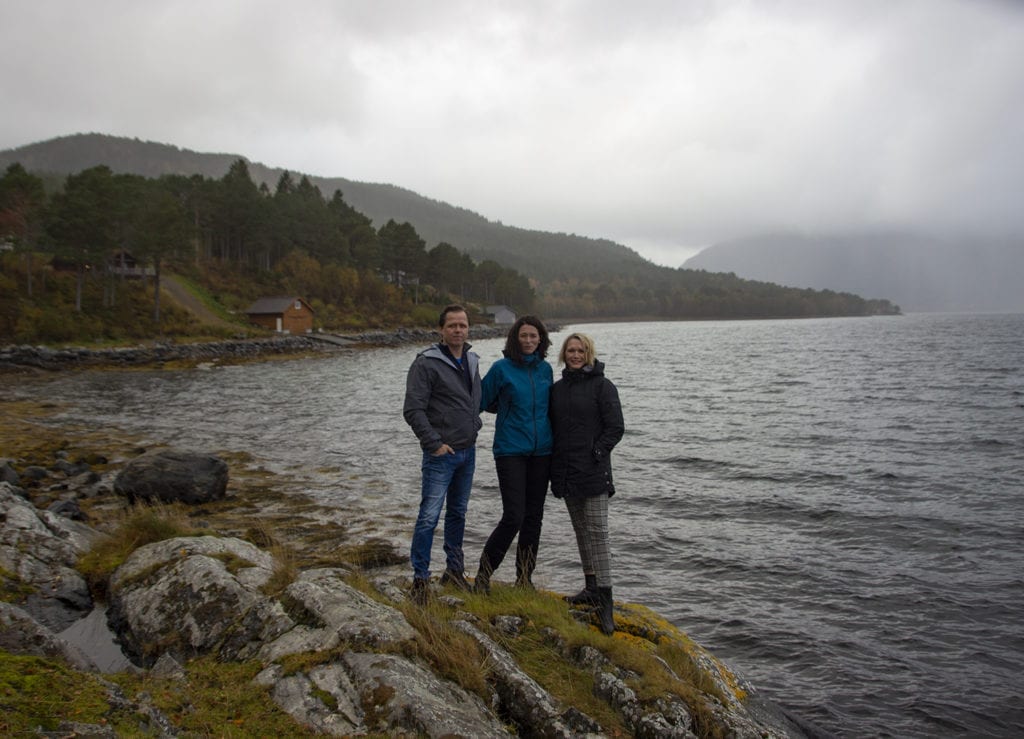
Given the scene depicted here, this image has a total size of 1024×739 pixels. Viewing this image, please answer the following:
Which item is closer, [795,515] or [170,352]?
[795,515]

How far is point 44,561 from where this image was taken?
267 inches

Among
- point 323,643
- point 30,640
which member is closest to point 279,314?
point 30,640

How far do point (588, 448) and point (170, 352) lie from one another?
163 feet

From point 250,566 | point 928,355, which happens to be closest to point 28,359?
point 250,566

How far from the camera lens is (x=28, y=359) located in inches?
1554

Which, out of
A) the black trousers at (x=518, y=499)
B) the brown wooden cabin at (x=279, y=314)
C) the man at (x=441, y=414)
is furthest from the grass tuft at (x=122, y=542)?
the brown wooden cabin at (x=279, y=314)

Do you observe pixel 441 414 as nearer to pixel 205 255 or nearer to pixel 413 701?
pixel 413 701

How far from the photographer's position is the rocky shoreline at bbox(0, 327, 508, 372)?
39.6 m

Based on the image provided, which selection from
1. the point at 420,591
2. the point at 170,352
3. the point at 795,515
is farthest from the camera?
the point at 170,352

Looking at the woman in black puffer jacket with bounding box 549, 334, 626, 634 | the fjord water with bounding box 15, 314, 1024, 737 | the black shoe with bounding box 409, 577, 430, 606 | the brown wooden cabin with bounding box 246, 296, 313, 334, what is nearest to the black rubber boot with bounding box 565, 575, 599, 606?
the woman in black puffer jacket with bounding box 549, 334, 626, 634

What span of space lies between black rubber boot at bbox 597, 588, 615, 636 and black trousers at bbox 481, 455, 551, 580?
876mm

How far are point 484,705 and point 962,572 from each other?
9636 millimetres

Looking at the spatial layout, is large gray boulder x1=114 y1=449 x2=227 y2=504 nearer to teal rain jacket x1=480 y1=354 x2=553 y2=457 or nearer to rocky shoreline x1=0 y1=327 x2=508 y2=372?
teal rain jacket x1=480 y1=354 x2=553 y2=457

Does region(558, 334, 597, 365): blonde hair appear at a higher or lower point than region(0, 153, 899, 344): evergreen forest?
lower
